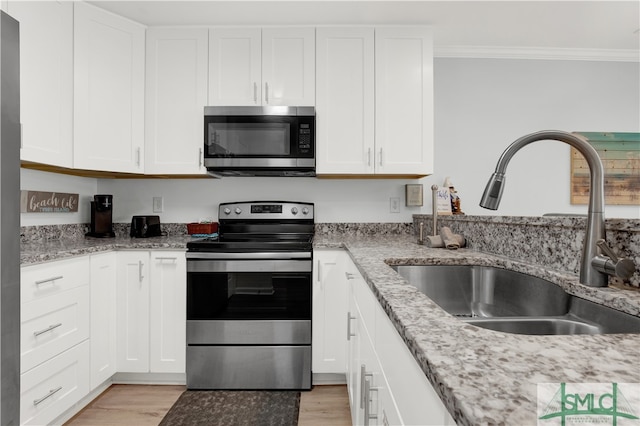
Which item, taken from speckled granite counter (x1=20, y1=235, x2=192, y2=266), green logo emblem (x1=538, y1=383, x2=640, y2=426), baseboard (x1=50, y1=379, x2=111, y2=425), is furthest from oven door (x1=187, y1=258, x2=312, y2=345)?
green logo emblem (x1=538, y1=383, x2=640, y2=426)

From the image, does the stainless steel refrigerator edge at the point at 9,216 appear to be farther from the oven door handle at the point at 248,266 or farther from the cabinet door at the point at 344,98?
the cabinet door at the point at 344,98

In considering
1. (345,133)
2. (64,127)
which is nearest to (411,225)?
(345,133)

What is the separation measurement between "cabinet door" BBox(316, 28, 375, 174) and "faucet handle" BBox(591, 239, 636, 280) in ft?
5.38

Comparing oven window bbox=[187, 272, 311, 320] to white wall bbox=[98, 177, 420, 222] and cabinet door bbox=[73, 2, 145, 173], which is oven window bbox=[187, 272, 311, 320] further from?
cabinet door bbox=[73, 2, 145, 173]

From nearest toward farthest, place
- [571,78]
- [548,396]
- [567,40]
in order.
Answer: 1. [548,396]
2. [567,40]
3. [571,78]

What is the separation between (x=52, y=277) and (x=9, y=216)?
1.01 meters

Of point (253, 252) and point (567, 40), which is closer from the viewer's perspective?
point (253, 252)

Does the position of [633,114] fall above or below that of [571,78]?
below

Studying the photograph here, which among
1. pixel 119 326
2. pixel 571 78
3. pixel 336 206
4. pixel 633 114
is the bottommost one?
pixel 119 326

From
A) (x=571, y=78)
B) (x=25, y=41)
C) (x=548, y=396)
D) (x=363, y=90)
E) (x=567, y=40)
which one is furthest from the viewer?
(x=571, y=78)

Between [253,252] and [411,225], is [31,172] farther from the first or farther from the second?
[411,225]

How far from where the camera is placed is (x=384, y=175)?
2521mm

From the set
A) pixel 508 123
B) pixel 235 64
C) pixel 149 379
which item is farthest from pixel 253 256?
pixel 508 123

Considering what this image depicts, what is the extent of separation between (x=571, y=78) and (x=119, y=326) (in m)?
3.83
